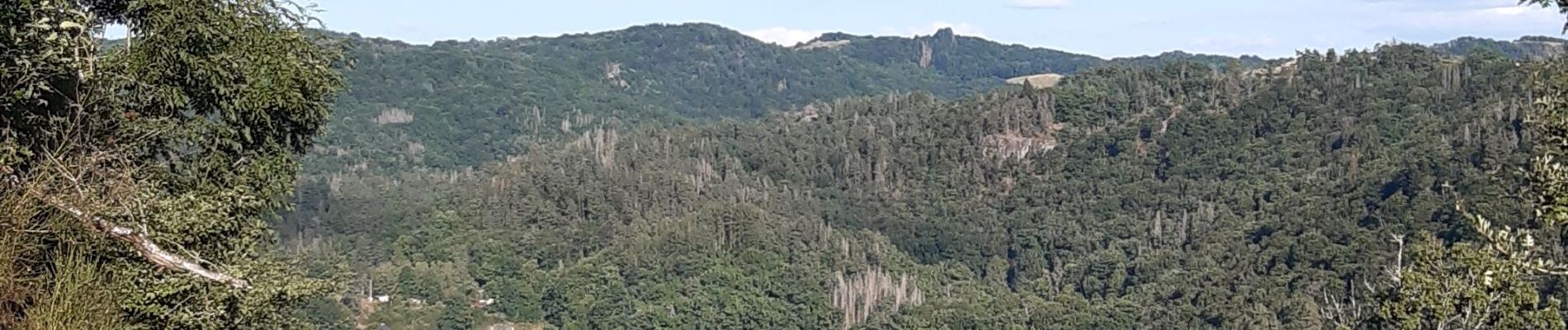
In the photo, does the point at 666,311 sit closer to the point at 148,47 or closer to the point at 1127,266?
the point at 1127,266

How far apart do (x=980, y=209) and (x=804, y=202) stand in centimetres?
1126

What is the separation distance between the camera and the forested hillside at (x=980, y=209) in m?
64.4

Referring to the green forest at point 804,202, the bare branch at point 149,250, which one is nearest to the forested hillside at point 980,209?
the green forest at point 804,202

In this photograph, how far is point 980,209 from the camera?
92.3 metres

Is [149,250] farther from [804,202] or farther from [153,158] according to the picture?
[804,202]

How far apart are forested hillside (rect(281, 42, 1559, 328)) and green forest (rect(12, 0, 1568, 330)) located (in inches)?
8.1

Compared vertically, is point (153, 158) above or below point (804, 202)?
above

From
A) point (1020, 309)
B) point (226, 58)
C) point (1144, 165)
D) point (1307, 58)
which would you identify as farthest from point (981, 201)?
point (226, 58)

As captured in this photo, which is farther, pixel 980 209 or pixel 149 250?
pixel 980 209

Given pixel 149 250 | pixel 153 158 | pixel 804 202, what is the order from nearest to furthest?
pixel 149 250 < pixel 153 158 < pixel 804 202

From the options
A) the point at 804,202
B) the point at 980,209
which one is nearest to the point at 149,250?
the point at 804,202

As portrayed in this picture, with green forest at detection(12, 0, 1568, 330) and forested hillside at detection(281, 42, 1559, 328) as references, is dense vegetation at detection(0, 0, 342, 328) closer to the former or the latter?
green forest at detection(12, 0, 1568, 330)

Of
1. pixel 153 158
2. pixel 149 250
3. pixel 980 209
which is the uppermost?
pixel 153 158

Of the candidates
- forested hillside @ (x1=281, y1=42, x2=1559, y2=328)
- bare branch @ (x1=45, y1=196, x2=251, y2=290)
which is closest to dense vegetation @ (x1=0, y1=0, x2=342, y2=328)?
bare branch @ (x1=45, y1=196, x2=251, y2=290)
